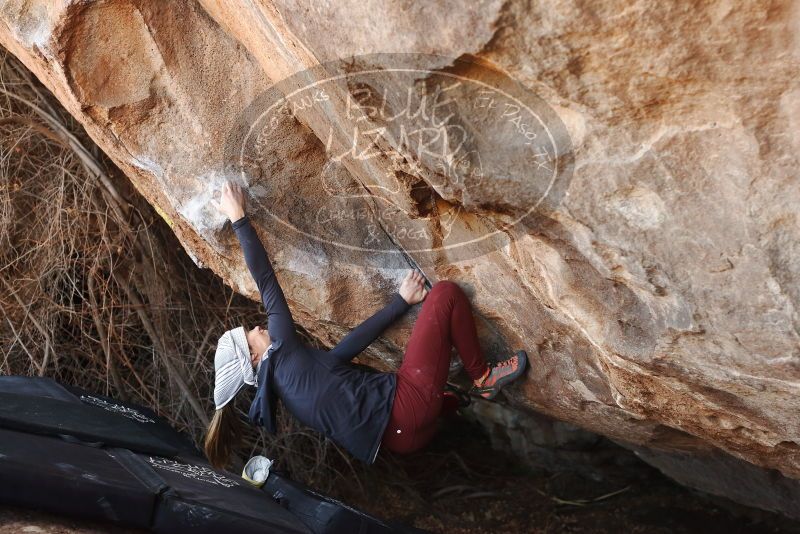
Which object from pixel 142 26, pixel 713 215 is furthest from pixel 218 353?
pixel 713 215

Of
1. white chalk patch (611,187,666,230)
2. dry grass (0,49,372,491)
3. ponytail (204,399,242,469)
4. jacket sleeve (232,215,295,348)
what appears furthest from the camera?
dry grass (0,49,372,491)

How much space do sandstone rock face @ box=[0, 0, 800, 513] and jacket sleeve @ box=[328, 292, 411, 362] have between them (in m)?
0.09

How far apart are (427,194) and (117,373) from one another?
225 centimetres

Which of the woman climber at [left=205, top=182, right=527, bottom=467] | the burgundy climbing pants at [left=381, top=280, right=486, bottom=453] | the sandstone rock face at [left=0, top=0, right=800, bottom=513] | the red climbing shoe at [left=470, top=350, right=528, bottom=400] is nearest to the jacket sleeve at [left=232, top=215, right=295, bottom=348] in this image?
the woman climber at [left=205, top=182, right=527, bottom=467]

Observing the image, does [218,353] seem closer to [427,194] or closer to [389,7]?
[427,194]

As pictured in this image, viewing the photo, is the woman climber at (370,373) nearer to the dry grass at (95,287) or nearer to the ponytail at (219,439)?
the ponytail at (219,439)

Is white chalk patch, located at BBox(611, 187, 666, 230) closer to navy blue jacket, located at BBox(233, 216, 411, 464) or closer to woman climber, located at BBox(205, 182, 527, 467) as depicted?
woman climber, located at BBox(205, 182, 527, 467)

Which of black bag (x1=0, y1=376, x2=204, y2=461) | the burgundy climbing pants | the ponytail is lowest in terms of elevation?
the burgundy climbing pants

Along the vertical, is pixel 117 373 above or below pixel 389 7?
below

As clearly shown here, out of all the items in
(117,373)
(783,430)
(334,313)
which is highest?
(117,373)

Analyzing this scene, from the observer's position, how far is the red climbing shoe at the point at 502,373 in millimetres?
2660

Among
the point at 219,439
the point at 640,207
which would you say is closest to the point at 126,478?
the point at 219,439

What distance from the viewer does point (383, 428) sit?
2.66 meters

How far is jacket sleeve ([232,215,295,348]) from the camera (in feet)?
8.20
